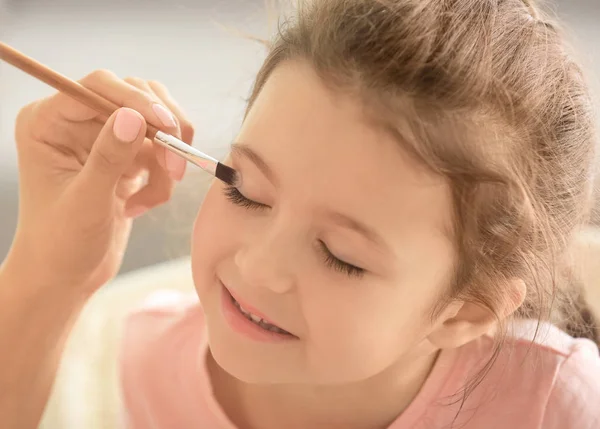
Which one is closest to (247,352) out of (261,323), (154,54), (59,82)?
(261,323)

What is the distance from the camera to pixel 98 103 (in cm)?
54

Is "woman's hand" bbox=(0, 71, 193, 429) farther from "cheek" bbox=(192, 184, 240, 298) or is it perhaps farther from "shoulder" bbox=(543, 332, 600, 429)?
"shoulder" bbox=(543, 332, 600, 429)

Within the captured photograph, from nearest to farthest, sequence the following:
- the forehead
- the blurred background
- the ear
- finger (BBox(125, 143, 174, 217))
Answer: the forehead, the ear, finger (BBox(125, 143, 174, 217)), the blurred background

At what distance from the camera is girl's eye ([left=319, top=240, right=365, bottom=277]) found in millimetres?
486

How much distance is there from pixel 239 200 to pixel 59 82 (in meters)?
0.16

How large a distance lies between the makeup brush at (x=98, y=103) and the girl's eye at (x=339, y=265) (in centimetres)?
8

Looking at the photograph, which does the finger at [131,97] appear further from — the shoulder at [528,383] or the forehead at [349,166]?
the shoulder at [528,383]

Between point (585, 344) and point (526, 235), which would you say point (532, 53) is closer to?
point (526, 235)

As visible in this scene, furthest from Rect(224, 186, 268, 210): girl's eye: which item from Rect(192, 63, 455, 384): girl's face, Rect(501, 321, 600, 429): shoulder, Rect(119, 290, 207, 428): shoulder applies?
Rect(501, 321, 600, 429): shoulder

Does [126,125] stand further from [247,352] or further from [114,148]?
[247,352]

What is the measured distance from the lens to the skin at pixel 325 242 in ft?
1.50

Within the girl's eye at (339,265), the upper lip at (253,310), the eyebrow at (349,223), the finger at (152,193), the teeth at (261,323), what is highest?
the eyebrow at (349,223)

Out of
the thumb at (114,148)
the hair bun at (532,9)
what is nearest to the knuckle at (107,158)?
the thumb at (114,148)

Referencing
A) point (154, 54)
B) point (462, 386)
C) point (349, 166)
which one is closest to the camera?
point (349, 166)
